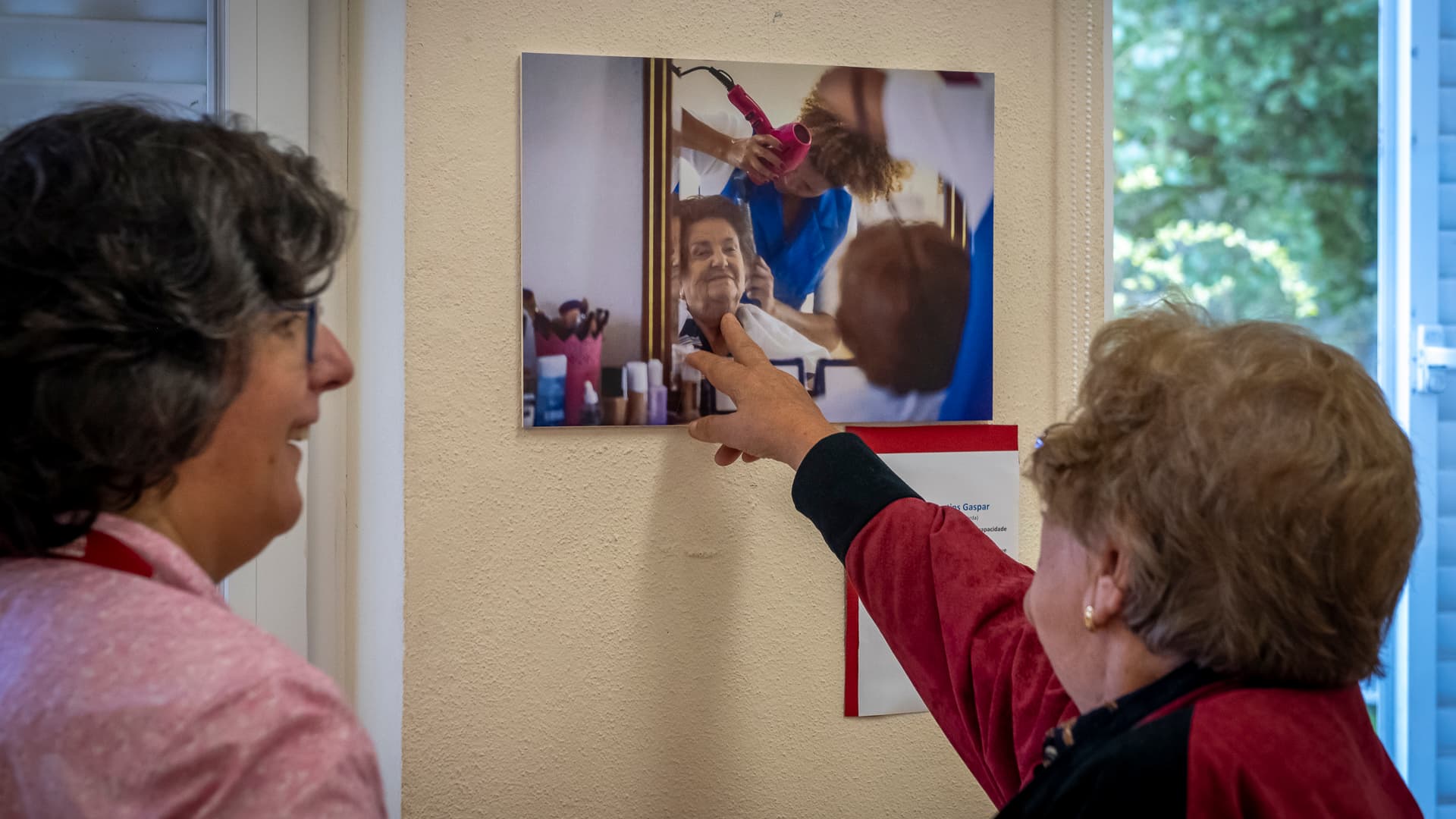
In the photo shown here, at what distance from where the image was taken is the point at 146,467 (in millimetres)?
573

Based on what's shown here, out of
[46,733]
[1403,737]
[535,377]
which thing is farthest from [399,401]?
[1403,737]

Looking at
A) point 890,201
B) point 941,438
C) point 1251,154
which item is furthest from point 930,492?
point 1251,154

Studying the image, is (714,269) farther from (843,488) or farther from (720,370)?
(843,488)

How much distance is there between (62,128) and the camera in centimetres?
56

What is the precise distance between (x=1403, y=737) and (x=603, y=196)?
1.55 m

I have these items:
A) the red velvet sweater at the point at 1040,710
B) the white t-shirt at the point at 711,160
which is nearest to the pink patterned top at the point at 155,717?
the red velvet sweater at the point at 1040,710

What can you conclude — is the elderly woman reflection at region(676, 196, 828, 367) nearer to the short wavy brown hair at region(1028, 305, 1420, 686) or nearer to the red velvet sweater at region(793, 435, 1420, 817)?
the red velvet sweater at region(793, 435, 1420, 817)

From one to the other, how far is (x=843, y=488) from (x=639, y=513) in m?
0.26

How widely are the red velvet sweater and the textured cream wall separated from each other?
0.19m

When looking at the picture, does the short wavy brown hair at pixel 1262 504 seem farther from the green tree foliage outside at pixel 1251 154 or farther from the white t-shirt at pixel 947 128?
the green tree foliage outside at pixel 1251 154

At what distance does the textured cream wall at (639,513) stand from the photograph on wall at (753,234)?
0.03 metres

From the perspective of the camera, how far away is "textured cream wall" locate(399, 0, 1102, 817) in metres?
1.12

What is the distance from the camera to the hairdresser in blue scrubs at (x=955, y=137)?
119 centimetres

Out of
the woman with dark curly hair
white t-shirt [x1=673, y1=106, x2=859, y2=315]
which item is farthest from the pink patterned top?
white t-shirt [x1=673, y1=106, x2=859, y2=315]
